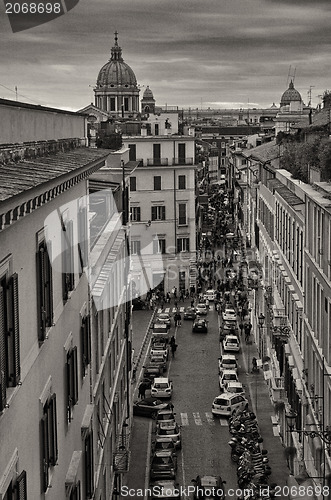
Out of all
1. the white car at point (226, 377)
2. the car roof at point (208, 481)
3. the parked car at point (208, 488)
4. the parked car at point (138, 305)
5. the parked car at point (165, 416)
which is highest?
the car roof at point (208, 481)

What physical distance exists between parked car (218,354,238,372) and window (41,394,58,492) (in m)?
27.2

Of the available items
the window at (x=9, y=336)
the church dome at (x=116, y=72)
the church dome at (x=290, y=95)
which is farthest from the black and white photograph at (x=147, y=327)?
the church dome at (x=290, y=95)

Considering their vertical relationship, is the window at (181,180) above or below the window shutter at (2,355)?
below

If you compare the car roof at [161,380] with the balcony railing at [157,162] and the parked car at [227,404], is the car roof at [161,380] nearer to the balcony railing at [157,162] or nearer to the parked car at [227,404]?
the parked car at [227,404]

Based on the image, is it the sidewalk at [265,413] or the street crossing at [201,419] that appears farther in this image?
the street crossing at [201,419]

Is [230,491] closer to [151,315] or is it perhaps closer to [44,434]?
[44,434]

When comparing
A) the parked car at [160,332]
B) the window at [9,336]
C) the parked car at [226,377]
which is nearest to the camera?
the window at [9,336]

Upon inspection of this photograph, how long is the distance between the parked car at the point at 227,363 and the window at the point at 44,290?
27.3 m

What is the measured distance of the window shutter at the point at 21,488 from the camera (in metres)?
8.76

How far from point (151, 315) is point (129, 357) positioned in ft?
75.6

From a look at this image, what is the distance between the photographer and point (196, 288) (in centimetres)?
6069

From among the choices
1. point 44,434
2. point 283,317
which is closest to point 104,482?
point 44,434

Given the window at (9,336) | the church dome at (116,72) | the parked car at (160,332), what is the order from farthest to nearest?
the church dome at (116,72) → the parked car at (160,332) → the window at (9,336)

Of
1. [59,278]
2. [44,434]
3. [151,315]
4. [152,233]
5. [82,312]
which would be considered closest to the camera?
[44,434]
